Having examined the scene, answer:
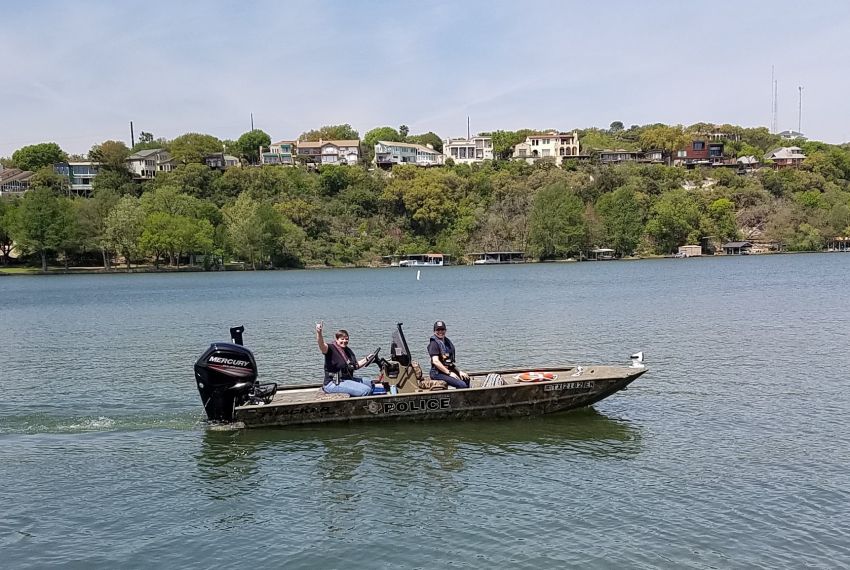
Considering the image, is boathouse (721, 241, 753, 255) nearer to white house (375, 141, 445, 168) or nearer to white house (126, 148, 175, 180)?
white house (375, 141, 445, 168)

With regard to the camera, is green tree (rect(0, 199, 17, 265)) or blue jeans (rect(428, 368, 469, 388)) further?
green tree (rect(0, 199, 17, 265))

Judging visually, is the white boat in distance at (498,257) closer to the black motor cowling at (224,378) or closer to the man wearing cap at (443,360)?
the man wearing cap at (443,360)

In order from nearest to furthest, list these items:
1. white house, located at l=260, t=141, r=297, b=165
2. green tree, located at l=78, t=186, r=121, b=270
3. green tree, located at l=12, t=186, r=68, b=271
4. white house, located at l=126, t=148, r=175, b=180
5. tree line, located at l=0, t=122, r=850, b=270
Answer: green tree, located at l=12, t=186, r=68, b=271 → green tree, located at l=78, t=186, r=121, b=270 → tree line, located at l=0, t=122, r=850, b=270 → white house, located at l=126, t=148, r=175, b=180 → white house, located at l=260, t=141, r=297, b=165

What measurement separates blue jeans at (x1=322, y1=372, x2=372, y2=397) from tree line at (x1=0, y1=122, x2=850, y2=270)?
332 ft

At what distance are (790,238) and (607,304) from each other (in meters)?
105

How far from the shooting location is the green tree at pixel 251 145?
186 meters

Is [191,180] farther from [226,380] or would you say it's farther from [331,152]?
[226,380]

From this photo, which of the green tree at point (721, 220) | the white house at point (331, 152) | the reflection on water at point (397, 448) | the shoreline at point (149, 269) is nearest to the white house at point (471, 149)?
the white house at point (331, 152)

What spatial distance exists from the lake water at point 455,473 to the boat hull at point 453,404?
0.33 metres

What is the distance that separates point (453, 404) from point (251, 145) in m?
179

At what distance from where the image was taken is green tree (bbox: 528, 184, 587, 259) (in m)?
130

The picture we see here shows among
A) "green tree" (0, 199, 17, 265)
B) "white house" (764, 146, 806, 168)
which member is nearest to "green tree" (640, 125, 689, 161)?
"white house" (764, 146, 806, 168)

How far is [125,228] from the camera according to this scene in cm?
11025

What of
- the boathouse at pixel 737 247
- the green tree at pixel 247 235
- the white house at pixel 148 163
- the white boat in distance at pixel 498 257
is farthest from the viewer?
the white house at pixel 148 163
